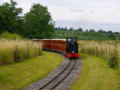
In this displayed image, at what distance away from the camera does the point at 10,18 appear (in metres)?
61.8

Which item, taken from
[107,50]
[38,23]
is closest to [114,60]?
[107,50]

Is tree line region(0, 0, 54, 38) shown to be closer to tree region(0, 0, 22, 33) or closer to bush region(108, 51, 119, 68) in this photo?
tree region(0, 0, 22, 33)

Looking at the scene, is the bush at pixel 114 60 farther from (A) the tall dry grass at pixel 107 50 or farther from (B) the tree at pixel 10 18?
(B) the tree at pixel 10 18

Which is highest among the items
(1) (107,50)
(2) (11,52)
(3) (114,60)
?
(2) (11,52)

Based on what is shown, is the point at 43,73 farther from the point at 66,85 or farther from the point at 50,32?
the point at 50,32

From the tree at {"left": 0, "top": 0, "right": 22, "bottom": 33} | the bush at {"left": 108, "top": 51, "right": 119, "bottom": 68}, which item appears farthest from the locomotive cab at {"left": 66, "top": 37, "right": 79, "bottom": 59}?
the tree at {"left": 0, "top": 0, "right": 22, "bottom": 33}

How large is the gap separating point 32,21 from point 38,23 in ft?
7.10

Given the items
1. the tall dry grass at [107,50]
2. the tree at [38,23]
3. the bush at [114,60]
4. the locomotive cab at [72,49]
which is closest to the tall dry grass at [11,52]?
the locomotive cab at [72,49]

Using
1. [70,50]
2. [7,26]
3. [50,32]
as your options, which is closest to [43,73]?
[70,50]

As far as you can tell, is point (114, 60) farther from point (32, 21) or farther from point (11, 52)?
point (32, 21)

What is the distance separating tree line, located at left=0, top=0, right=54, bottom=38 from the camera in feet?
211

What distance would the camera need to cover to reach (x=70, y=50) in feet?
117

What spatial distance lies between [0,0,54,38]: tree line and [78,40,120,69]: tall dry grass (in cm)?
2563

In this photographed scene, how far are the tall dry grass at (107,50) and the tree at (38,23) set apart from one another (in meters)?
30.4
